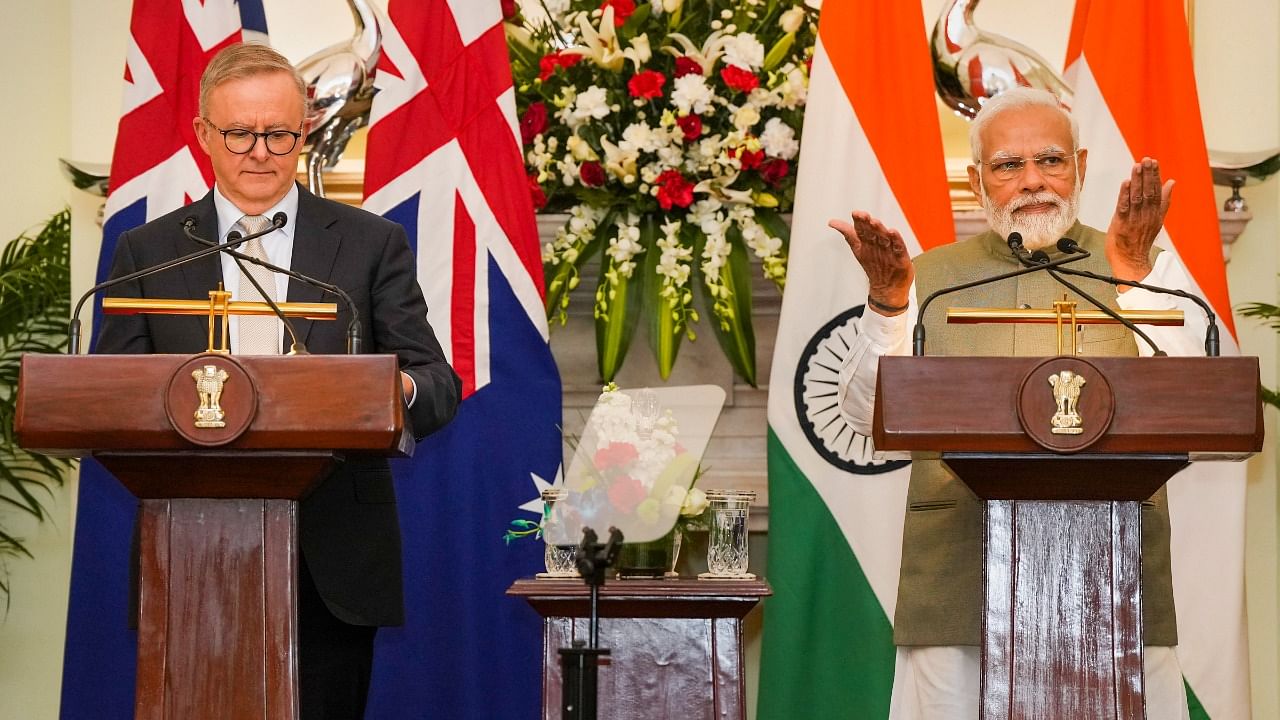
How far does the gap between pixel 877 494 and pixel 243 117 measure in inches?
83.7

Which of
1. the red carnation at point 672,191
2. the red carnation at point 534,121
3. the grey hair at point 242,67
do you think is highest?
the red carnation at point 534,121

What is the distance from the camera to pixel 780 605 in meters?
4.07

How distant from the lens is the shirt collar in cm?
272

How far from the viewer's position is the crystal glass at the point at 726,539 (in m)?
3.18

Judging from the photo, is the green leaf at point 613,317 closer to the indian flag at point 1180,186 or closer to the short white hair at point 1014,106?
the indian flag at point 1180,186

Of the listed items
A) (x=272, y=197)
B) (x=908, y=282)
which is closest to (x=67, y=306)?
(x=272, y=197)

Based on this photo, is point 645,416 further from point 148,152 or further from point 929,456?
point 148,152

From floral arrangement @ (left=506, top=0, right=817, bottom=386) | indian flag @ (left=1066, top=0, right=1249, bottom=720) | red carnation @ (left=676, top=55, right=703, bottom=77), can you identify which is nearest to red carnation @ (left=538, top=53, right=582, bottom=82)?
floral arrangement @ (left=506, top=0, right=817, bottom=386)

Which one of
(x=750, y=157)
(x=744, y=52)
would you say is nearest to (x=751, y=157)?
(x=750, y=157)

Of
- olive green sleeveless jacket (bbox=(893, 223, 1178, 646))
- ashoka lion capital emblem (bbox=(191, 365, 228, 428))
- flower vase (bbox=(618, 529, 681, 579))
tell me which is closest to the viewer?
ashoka lion capital emblem (bbox=(191, 365, 228, 428))

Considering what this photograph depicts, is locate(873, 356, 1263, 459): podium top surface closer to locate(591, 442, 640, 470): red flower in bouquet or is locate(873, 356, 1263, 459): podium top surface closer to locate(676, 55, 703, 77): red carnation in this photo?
locate(591, 442, 640, 470): red flower in bouquet

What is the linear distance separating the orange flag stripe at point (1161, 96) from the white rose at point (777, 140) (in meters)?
0.87

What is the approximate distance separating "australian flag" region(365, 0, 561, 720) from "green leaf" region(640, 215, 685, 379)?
1.08 ft

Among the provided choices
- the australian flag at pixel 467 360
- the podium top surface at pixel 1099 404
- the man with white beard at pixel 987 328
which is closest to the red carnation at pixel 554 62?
the australian flag at pixel 467 360
